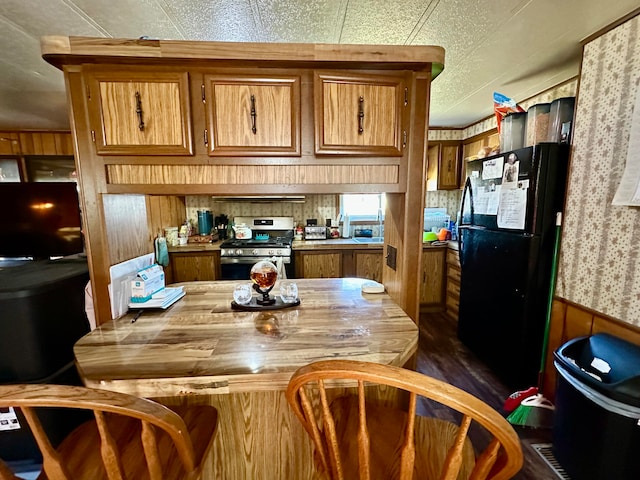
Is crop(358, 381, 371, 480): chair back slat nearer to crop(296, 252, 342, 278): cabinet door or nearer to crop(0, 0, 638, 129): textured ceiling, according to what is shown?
crop(0, 0, 638, 129): textured ceiling

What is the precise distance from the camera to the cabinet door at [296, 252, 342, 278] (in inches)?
133

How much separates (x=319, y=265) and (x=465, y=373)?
1818 millimetres

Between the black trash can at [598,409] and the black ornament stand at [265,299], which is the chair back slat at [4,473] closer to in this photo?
the black ornament stand at [265,299]

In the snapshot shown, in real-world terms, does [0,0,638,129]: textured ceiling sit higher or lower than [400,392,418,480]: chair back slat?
higher

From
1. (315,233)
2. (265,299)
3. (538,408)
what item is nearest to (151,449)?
(265,299)

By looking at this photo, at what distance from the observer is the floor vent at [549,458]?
1.49 m

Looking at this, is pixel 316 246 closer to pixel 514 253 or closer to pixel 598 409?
pixel 514 253

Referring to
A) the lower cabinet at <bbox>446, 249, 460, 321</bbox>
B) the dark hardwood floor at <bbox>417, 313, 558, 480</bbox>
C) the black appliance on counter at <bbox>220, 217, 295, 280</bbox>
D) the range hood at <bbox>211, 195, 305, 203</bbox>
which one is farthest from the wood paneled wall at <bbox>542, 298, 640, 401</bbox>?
the range hood at <bbox>211, 195, 305, 203</bbox>

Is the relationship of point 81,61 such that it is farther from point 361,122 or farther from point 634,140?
point 634,140

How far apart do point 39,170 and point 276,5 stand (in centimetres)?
364

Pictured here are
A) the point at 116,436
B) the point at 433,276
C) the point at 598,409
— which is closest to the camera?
the point at 116,436

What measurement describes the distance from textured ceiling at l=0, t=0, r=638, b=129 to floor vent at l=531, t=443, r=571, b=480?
8.02ft

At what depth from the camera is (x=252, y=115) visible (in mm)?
1148

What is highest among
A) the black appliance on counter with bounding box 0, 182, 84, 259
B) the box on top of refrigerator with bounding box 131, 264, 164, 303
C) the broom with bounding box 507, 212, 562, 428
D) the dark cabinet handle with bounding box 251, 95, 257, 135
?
the dark cabinet handle with bounding box 251, 95, 257, 135
